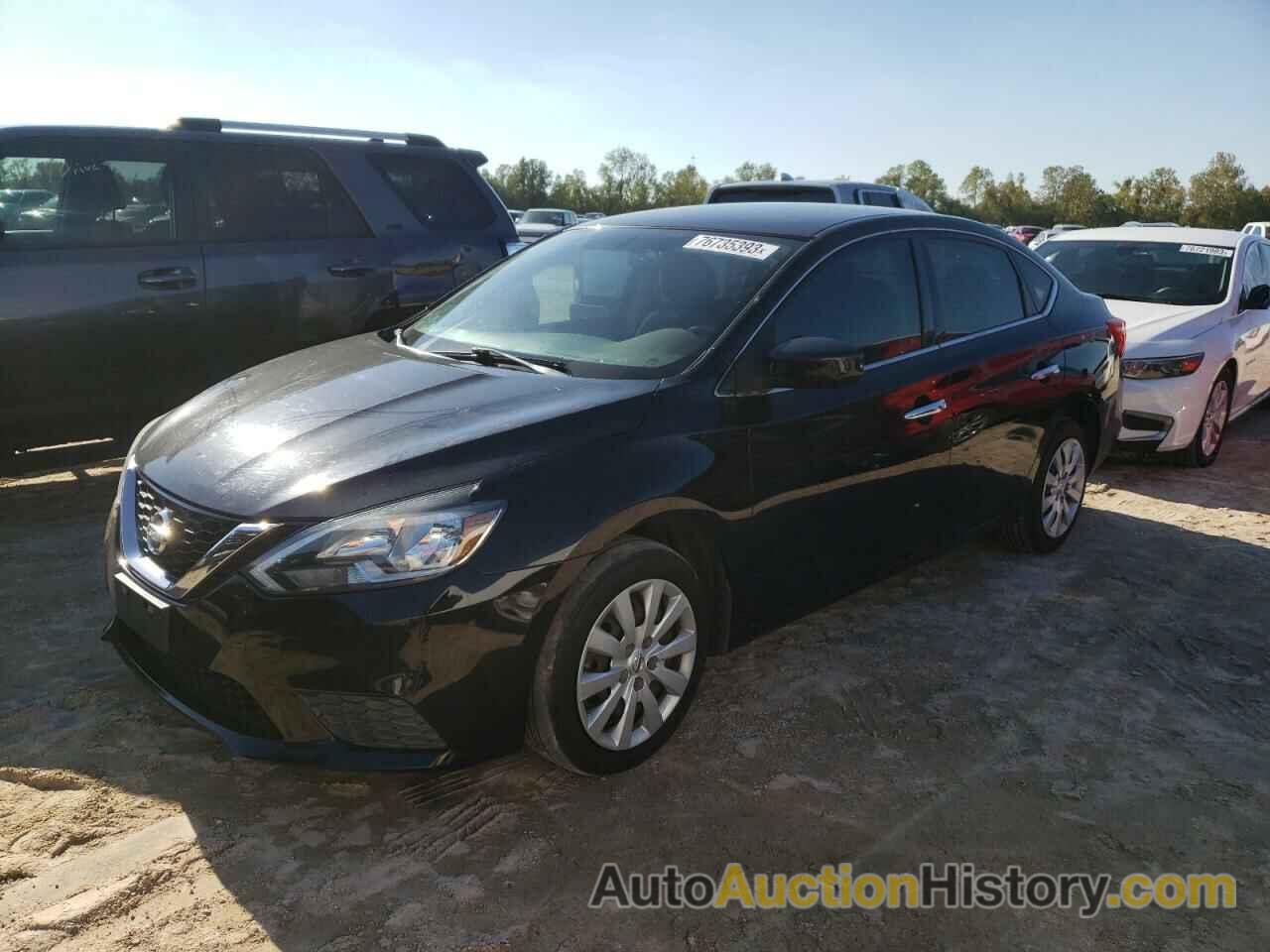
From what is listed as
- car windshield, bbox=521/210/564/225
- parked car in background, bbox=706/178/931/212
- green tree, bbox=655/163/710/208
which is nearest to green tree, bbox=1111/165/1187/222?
green tree, bbox=655/163/710/208

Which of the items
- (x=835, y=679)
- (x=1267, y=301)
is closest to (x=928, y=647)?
(x=835, y=679)

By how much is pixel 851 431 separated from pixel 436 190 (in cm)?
364

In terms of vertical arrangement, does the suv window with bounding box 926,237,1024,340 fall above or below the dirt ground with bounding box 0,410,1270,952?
above

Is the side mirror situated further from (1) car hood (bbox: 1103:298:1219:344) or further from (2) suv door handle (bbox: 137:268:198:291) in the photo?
(1) car hood (bbox: 1103:298:1219:344)

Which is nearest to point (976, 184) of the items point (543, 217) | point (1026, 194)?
point (1026, 194)

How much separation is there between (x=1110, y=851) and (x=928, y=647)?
Answer: 1363 mm

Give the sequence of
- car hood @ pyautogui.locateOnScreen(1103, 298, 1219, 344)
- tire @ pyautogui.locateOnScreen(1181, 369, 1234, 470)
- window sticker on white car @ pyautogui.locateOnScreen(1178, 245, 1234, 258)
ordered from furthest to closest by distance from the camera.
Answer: window sticker on white car @ pyautogui.locateOnScreen(1178, 245, 1234, 258), tire @ pyautogui.locateOnScreen(1181, 369, 1234, 470), car hood @ pyautogui.locateOnScreen(1103, 298, 1219, 344)

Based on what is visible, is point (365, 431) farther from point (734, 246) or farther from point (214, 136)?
point (214, 136)

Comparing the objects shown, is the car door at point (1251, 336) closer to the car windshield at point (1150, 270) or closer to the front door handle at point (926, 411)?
the car windshield at point (1150, 270)

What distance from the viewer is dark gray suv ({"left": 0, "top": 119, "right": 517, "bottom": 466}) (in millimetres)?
4859

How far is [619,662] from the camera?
9.80 ft

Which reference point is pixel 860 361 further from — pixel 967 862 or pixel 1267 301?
pixel 1267 301

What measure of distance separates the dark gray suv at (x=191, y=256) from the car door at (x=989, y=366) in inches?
120

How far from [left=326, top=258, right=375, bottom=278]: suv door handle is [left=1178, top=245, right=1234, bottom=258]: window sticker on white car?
6158mm
